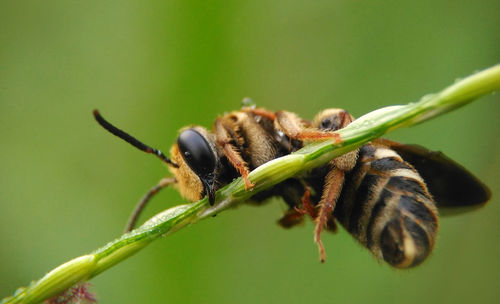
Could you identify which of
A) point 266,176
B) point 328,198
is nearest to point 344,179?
point 328,198

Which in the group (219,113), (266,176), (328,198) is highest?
(219,113)

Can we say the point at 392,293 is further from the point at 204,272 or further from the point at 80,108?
the point at 80,108

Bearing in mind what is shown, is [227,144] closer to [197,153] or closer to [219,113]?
[197,153]

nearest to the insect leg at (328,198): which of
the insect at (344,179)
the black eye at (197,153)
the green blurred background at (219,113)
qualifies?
the insect at (344,179)

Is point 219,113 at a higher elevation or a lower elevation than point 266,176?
higher

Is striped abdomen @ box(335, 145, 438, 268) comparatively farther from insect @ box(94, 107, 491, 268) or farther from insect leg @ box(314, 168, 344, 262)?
insect leg @ box(314, 168, 344, 262)

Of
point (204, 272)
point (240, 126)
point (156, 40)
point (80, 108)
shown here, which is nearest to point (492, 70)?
point (240, 126)
